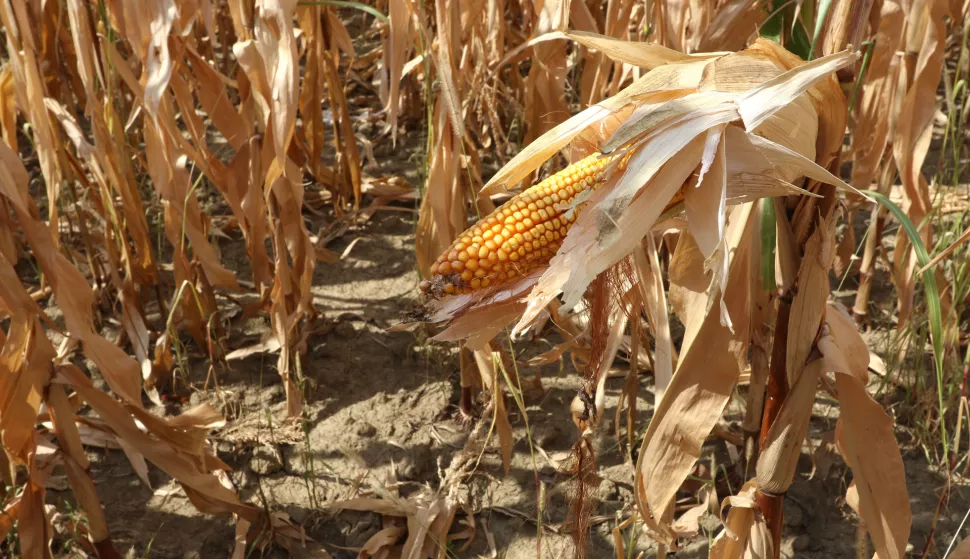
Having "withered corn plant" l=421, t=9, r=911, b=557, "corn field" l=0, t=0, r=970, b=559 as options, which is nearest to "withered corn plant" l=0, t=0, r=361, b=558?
"corn field" l=0, t=0, r=970, b=559

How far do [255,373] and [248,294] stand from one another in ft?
1.07

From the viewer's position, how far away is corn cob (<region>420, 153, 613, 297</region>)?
831 millimetres

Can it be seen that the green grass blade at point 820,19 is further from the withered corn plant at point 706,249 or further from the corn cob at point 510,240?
the corn cob at point 510,240

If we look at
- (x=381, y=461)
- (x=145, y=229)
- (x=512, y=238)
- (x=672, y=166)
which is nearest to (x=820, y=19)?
(x=672, y=166)

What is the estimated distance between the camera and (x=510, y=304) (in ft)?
3.20

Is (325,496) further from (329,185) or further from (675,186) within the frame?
(675,186)

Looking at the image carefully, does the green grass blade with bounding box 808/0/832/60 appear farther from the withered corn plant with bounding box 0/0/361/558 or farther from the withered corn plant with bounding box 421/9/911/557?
the withered corn plant with bounding box 0/0/361/558

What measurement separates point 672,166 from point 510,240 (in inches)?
6.8

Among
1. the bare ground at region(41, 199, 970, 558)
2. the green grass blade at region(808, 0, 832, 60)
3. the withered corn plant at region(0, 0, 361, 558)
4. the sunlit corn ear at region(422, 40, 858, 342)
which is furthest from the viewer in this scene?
the bare ground at region(41, 199, 970, 558)

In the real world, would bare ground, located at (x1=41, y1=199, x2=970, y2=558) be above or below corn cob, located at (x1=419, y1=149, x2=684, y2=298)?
below

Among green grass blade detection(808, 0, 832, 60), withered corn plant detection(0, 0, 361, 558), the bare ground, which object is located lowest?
the bare ground

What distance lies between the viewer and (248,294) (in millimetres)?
2381

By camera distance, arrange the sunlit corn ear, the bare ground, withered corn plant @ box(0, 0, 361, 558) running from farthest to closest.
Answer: the bare ground
withered corn plant @ box(0, 0, 361, 558)
the sunlit corn ear

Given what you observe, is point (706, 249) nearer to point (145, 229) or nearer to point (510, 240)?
point (510, 240)
